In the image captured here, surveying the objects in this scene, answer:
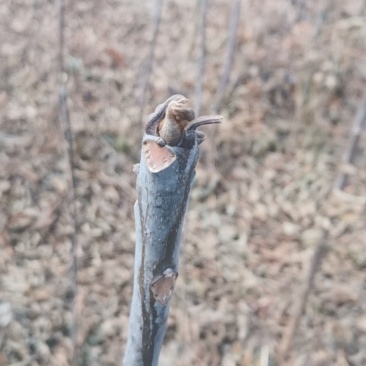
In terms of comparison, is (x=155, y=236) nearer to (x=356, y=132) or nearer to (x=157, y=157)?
(x=157, y=157)

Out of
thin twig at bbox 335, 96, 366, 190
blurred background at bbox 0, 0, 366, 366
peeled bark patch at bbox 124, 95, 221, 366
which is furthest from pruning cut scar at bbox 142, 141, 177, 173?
A: thin twig at bbox 335, 96, 366, 190

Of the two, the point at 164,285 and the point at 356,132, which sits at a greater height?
the point at 164,285

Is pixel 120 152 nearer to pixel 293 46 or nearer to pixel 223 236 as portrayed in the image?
pixel 223 236

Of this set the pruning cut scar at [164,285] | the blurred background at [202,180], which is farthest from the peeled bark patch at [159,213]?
the blurred background at [202,180]

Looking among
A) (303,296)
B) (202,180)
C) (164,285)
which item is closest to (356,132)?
(202,180)

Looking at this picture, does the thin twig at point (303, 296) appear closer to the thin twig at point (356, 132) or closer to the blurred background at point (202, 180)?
the blurred background at point (202, 180)

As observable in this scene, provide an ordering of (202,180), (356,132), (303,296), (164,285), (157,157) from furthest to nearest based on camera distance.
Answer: (202,180) < (356,132) < (303,296) < (164,285) < (157,157)
